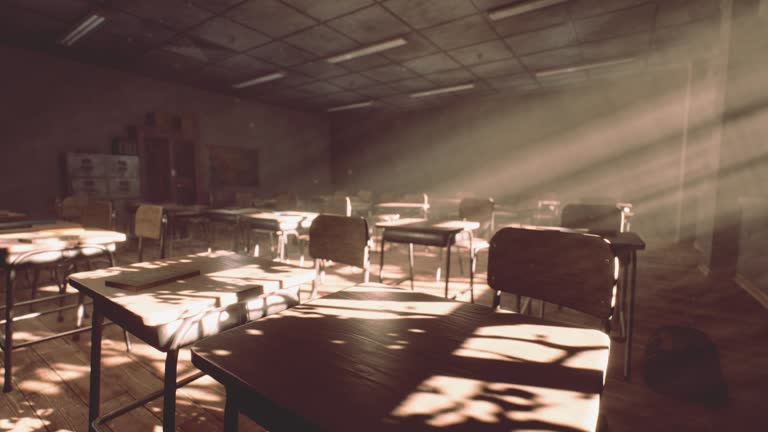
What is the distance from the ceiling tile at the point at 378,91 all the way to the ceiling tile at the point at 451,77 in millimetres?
1057

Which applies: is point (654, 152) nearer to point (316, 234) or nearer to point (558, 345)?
point (316, 234)

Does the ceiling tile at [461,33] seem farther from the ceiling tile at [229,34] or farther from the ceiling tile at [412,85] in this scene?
the ceiling tile at [229,34]

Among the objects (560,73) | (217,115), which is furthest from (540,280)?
(217,115)

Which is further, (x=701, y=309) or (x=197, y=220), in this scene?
(x=197, y=220)

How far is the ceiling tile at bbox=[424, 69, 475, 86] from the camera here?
6.58 meters

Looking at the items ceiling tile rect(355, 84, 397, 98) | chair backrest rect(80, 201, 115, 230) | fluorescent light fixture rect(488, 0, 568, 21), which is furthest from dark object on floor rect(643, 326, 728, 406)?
ceiling tile rect(355, 84, 397, 98)

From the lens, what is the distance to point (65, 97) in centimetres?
588

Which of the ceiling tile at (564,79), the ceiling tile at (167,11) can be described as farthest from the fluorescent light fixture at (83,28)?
the ceiling tile at (564,79)

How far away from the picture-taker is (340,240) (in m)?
2.11

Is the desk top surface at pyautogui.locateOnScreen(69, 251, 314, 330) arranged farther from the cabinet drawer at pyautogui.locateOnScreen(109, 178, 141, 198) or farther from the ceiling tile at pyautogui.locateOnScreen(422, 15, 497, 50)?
the cabinet drawer at pyautogui.locateOnScreen(109, 178, 141, 198)

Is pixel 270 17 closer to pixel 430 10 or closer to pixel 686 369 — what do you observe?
pixel 430 10

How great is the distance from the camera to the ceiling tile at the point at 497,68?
6.07 m

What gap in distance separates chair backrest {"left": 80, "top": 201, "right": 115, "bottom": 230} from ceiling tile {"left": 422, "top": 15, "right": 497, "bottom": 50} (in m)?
4.23

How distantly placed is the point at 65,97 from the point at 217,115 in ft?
8.71
